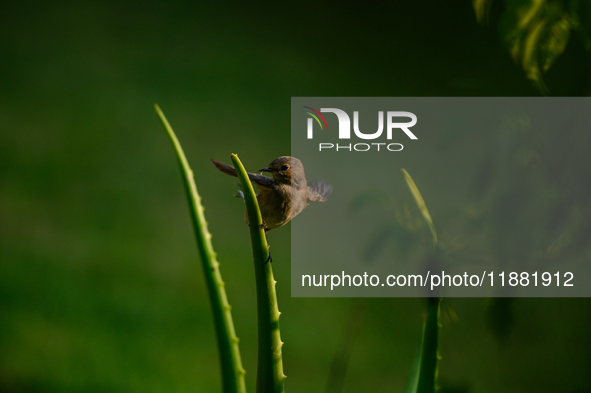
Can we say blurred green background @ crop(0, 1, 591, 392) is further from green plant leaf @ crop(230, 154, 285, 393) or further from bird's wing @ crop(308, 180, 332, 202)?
green plant leaf @ crop(230, 154, 285, 393)

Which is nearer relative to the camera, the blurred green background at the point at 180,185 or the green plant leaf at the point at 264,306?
the green plant leaf at the point at 264,306

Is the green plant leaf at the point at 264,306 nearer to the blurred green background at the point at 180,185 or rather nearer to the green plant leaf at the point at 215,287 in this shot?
the green plant leaf at the point at 215,287

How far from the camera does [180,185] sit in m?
1.05

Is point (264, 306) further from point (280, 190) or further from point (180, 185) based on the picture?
point (180, 185)

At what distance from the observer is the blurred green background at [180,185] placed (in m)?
0.83

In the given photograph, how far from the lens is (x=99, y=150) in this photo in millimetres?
1026

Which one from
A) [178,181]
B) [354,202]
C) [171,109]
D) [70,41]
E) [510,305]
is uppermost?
[70,41]

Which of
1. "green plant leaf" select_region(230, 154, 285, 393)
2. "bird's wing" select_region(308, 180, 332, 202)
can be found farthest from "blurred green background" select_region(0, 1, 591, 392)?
"green plant leaf" select_region(230, 154, 285, 393)

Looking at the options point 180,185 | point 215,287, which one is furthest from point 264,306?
point 180,185

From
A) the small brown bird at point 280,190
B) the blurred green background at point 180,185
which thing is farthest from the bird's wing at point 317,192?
the blurred green background at point 180,185

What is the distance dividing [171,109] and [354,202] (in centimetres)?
80

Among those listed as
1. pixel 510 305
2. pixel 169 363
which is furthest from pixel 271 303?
pixel 169 363

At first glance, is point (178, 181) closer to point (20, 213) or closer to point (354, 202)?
point (20, 213)

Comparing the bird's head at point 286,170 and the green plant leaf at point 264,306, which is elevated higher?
the bird's head at point 286,170
